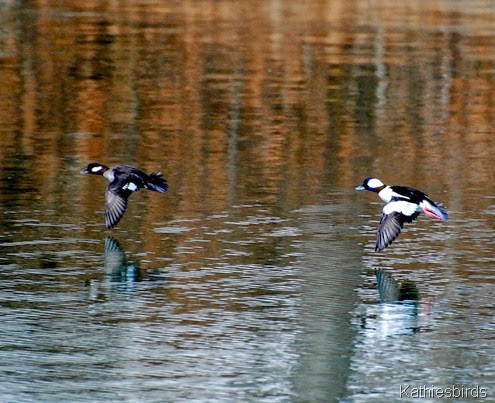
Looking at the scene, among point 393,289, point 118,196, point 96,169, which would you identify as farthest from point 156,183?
point 393,289

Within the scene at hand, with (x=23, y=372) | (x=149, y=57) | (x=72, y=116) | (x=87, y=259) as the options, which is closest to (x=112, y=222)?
(x=87, y=259)

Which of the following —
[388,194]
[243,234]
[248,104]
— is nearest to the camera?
[388,194]

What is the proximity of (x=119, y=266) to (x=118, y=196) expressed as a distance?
1.39m

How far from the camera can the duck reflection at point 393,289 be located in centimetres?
958

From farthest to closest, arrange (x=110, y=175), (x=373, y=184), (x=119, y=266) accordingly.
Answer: (x=110, y=175), (x=373, y=184), (x=119, y=266)

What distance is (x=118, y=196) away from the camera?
38.3ft

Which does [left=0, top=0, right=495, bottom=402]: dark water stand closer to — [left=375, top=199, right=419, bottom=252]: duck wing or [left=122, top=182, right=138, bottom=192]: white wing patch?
[left=375, top=199, right=419, bottom=252]: duck wing

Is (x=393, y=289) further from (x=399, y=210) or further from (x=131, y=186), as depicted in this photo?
(x=131, y=186)

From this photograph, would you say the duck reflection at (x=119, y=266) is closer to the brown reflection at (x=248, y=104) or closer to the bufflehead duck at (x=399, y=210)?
the brown reflection at (x=248, y=104)

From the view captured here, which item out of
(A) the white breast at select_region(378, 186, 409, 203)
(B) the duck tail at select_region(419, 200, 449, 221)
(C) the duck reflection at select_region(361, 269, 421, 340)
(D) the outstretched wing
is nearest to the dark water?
(C) the duck reflection at select_region(361, 269, 421, 340)

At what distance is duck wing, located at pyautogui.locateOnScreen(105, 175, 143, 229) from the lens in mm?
11492

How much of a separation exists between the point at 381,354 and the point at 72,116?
10557 mm

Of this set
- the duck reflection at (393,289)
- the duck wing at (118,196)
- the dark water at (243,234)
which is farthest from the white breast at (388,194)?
the duck wing at (118,196)

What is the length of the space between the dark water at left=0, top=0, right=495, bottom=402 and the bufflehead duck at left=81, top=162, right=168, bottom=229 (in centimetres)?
21
